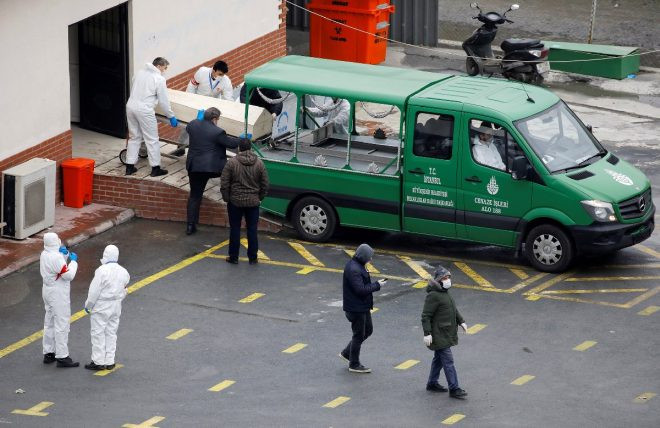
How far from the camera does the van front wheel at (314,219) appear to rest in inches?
757

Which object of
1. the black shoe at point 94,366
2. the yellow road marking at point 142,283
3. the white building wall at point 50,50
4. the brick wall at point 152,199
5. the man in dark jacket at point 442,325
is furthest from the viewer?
the brick wall at point 152,199

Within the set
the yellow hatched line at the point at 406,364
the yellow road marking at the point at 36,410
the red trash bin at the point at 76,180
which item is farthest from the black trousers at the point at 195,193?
the yellow road marking at the point at 36,410

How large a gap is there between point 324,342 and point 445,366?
6.41 feet

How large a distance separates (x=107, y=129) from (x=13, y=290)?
209 inches

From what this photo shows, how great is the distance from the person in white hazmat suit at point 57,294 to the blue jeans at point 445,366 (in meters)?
3.73

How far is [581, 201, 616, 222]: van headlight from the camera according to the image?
1773cm

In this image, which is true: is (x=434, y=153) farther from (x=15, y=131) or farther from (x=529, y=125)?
(x=15, y=131)

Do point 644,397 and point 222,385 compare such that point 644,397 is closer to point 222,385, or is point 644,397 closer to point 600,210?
point 600,210

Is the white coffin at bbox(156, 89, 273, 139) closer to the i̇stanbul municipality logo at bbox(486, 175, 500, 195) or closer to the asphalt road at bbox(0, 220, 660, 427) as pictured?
the asphalt road at bbox(0, 220, 660, 427)

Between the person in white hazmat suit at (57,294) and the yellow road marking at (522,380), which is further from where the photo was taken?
the person in white hazmat suit at (57,294)

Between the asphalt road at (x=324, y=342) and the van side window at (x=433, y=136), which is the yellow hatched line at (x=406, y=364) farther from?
the van side window at (x=433, y=136)

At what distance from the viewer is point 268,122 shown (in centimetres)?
1992

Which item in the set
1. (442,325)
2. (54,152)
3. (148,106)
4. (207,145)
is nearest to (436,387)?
(442,325)

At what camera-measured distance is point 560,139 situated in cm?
1861
